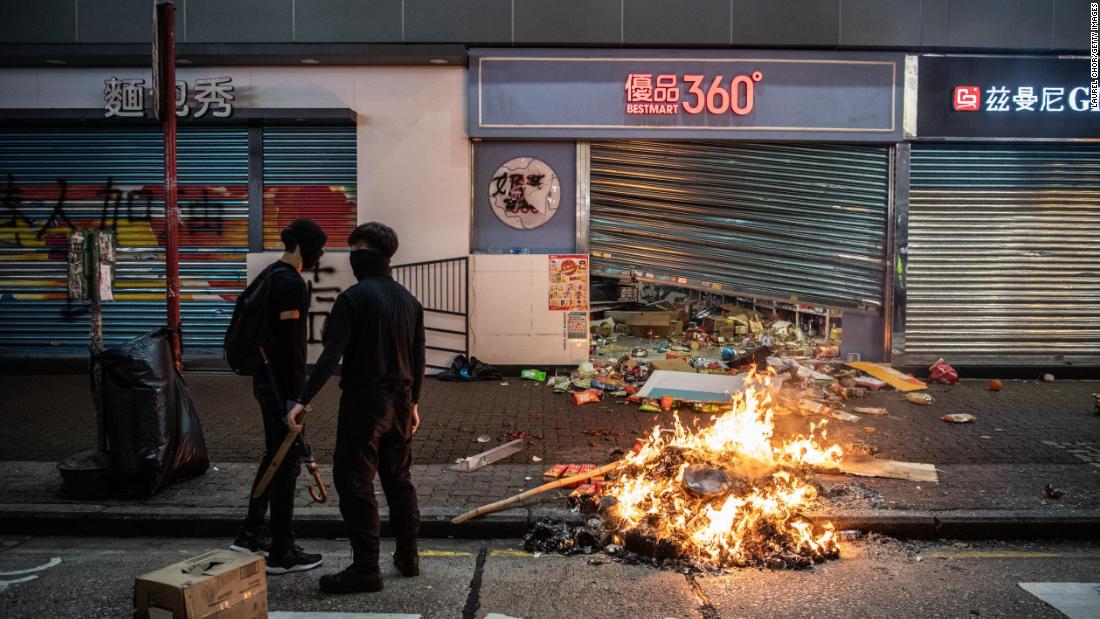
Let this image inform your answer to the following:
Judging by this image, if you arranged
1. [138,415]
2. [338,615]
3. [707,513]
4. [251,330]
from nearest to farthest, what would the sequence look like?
[338,615] → [251,330] → [707,513] → [138,415]

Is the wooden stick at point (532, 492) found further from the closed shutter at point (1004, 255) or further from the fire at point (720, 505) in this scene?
the closed shutter at point (1004, 255)

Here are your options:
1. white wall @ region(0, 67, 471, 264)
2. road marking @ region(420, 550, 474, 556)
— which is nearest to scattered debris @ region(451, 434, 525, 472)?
road marking @ region(420, 550, 474, 556)

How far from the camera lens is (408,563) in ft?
13.9

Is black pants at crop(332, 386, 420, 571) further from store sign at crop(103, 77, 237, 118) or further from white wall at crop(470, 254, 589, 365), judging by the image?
store sign at crop(103, 77, 237, 118)

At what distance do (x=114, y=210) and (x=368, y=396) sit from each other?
8574 millimetres

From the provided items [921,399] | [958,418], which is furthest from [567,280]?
[958,418]

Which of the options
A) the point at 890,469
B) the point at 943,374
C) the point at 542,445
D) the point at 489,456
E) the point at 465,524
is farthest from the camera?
the point at 943,374

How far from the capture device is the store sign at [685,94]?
10039mm

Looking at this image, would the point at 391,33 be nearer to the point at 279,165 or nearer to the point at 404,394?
the point at 279,165

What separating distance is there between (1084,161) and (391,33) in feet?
31.2

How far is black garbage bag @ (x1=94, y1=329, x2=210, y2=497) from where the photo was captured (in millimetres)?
5238

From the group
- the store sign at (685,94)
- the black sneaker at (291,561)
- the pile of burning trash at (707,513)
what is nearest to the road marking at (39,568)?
the black sneaker at (291,561)

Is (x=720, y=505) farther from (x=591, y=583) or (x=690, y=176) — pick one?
(x=690, y=176)

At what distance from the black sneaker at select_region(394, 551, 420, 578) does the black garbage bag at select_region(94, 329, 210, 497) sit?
7.01 ft
